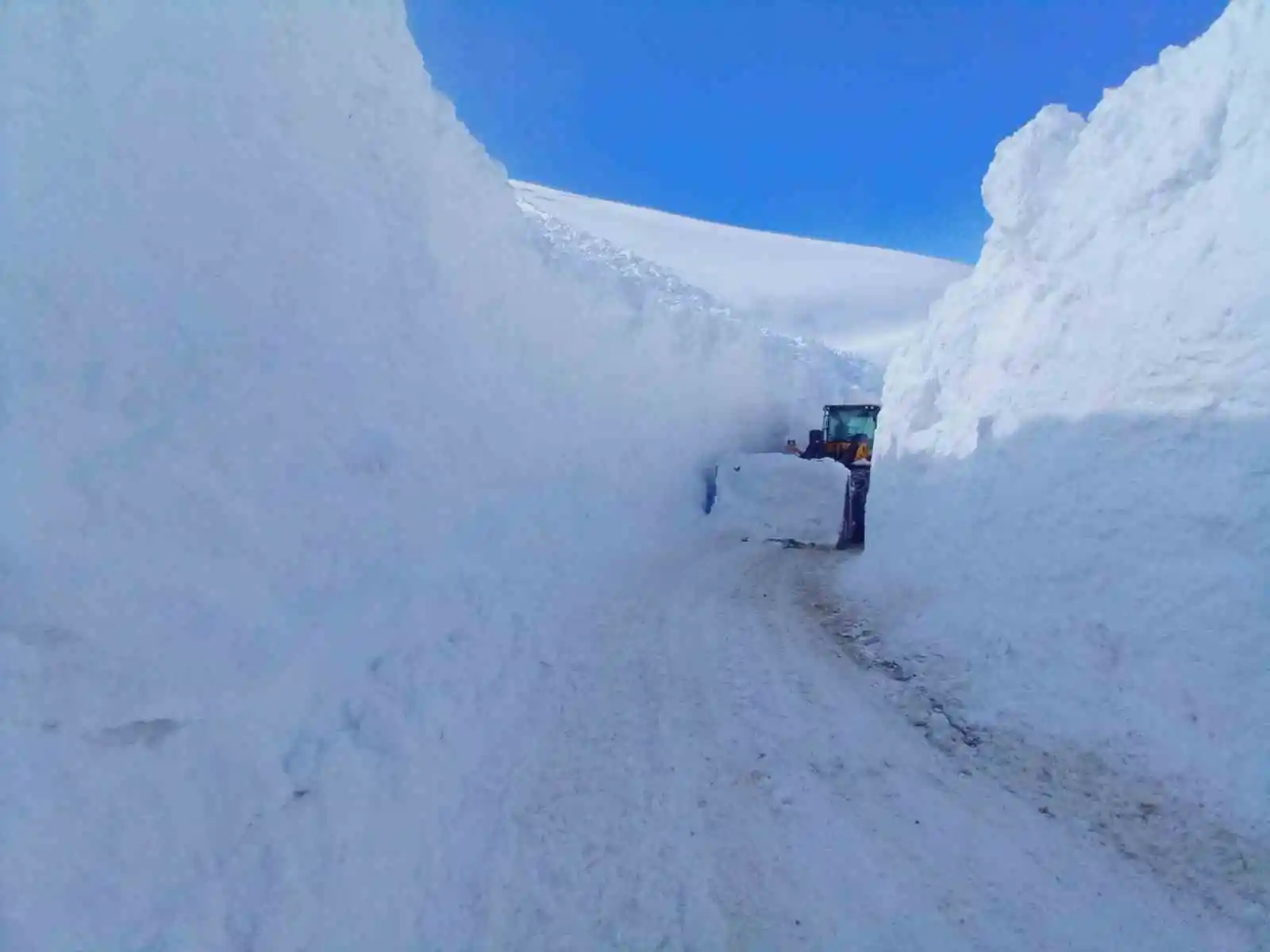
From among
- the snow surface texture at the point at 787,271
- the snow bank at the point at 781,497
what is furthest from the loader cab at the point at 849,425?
the snow surface texture at the point at 787,271

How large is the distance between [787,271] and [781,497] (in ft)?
184

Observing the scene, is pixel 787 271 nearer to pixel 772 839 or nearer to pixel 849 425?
pixel 849 425

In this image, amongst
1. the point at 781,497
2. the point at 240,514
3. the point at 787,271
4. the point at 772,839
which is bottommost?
the point at 772,839

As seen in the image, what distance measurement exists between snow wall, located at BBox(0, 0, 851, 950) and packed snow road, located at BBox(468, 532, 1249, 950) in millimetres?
371

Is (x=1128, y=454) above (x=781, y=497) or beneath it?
above

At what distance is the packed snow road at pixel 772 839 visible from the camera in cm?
344

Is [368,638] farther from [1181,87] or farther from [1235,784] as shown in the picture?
[1181,87]

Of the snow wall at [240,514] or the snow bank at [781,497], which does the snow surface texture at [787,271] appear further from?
the snow wall at [240,514]

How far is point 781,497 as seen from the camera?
50.4 ft

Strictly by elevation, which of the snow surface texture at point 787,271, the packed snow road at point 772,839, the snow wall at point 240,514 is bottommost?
the packed snow road at point 772,839

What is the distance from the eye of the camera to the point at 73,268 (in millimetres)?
4262

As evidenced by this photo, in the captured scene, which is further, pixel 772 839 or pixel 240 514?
pixel 240 514

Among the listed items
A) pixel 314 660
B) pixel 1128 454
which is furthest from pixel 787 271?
pixel 314 660

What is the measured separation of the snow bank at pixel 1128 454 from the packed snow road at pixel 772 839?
2.95 ft
